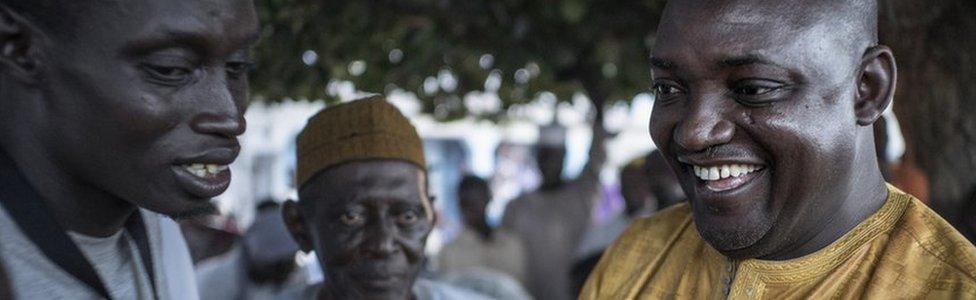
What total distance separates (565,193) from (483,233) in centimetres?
77

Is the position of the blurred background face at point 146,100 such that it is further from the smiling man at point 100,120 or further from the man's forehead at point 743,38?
the man's forehead at point 743,38

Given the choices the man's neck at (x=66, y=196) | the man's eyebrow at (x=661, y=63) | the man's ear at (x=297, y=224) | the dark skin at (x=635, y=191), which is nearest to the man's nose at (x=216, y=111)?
the man's neck at (x=66, y=196)

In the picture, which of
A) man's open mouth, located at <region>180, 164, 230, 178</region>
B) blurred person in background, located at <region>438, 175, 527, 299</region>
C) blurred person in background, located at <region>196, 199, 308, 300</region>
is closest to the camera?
man's open mouth, located at <region>180, 164, 230, 178</region>

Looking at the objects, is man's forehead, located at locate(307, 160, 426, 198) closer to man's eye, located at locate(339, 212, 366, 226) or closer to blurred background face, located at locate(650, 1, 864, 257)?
man's eye, located at locate(339, 212, 366, 226)

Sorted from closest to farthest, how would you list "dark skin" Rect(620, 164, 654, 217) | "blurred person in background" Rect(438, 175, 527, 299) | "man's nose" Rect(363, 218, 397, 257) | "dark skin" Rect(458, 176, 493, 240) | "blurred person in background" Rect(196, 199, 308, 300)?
"man's nose" Rect(363, 218, 397, 257) → "blurred person in background" Rect(196, 199, 308, 300) → "dark skin" Rect(620, 164, 654, 217) → "blurred person in background" Rect(438, 175, 527, 299) → "dark skin" Rect(458, 176, 493, 240)

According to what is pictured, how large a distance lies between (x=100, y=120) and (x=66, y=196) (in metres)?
0.21

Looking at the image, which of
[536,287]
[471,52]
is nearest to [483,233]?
[536,287]

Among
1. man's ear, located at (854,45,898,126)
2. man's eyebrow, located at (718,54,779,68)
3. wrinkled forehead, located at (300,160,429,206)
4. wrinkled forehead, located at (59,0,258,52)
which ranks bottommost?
wrinkled forehead, located at (300,160,429,206)

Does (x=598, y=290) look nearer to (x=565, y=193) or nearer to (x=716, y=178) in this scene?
(x=716, y=178)

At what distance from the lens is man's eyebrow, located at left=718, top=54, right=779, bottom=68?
6.64 feet

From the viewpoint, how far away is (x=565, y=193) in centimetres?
743

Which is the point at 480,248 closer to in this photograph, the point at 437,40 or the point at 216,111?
the point at 437,40

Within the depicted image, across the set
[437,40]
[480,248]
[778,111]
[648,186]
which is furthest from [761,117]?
[480,248]

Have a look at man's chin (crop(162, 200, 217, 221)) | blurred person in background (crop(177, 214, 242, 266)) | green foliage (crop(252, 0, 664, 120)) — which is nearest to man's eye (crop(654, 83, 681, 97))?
man's chin (crop(162, 200, 217, 221))
